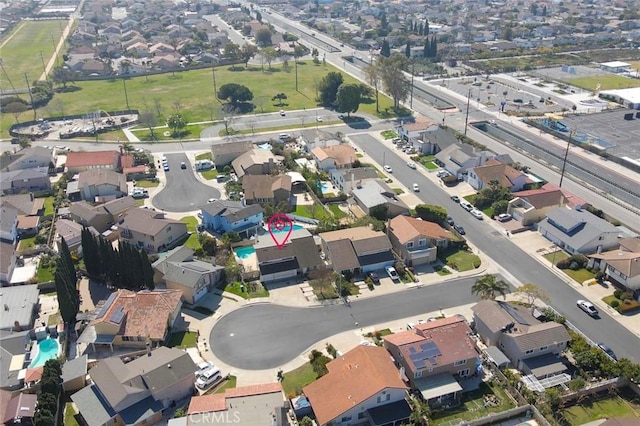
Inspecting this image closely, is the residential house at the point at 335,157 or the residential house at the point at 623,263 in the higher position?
the residential house at the point at 335,157

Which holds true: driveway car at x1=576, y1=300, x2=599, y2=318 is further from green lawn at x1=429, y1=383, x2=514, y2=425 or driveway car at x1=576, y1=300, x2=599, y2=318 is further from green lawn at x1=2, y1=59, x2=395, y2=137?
green lawn at x1=2, y1=59, x2=395, y2=137

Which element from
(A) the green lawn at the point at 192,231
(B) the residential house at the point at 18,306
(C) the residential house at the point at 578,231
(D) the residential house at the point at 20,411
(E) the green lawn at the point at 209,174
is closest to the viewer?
(D) the residential house at the point at 20,411

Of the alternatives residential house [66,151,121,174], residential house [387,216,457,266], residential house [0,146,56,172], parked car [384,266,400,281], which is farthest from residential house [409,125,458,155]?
residential house [0,146,56,172]

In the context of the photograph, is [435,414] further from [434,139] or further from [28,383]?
[434,139]

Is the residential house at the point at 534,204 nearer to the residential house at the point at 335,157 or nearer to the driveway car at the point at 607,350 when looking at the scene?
the driveway car at the point at 607,350

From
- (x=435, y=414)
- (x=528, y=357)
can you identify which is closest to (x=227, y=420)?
(x=435, y=414)

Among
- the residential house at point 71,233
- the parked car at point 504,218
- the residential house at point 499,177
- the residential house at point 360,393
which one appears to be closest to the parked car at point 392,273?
the residential house at point 360,393

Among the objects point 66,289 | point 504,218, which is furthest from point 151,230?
point 504,218
